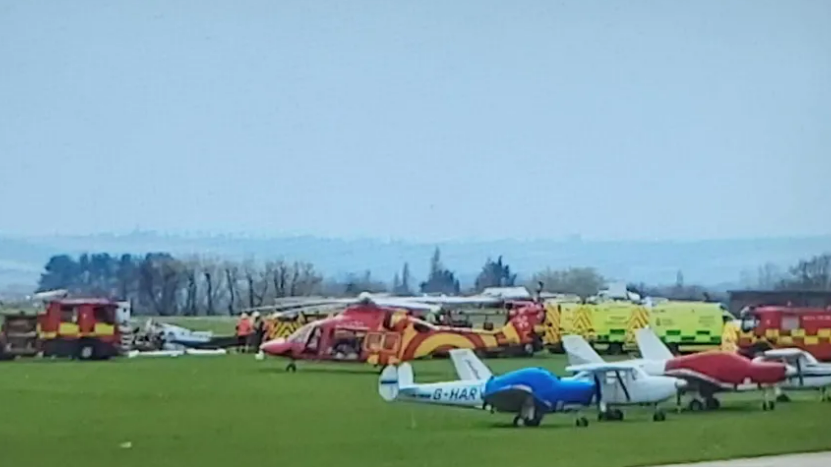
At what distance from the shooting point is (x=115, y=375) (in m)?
5.85

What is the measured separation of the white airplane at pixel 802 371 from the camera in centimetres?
696

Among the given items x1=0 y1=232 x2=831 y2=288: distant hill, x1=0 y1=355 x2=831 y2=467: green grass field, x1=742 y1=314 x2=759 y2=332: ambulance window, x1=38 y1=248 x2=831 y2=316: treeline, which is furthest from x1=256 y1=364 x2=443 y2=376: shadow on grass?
x1=742 y1=314 x2=759 y2=332: ambulance window

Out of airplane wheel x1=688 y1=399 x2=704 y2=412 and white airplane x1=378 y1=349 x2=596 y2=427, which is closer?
white airplane x1=378 y1=349 x2=596 y2=427

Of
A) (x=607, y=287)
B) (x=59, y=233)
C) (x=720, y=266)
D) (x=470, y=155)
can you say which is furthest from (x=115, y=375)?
(x=720, y=266)

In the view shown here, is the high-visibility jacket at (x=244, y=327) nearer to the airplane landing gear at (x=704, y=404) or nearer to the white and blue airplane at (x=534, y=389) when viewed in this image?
the white and blue airplane at (x=534, y=389)

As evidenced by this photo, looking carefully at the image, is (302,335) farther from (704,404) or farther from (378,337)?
(704,404)

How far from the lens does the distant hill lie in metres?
5.75

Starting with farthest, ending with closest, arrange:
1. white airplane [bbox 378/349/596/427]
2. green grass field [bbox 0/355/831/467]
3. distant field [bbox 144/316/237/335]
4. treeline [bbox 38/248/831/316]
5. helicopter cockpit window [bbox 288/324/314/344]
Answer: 1. white airplane [bbox 378/349/596/427]
2. helicopter cockpit window [bbox 288/324/314/344]
3. distant field [bbox 144/316/237/335]
4. treeline [bbox 38/248/831/316]
5. green grass field [bbox 0/355/831/467]

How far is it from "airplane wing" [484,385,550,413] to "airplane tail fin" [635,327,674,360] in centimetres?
55

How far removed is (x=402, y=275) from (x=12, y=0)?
5.57 ft

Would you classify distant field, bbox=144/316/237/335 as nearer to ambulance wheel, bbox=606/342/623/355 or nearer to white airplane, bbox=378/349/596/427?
white airplane, bbox=378/349/596/427

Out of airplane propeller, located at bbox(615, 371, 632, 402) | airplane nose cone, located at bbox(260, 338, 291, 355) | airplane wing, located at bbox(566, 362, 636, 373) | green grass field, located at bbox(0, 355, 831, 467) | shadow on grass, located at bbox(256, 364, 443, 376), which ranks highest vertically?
airplane nose cone, located at bbox(260, 338, 291, 355)

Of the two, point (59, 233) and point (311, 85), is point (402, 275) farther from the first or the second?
point (59, 233)

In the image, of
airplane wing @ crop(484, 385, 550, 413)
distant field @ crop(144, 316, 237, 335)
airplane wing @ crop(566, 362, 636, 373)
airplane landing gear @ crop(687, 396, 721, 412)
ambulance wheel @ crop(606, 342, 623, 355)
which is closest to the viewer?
distant field @ crop(144, 316, 237, 335)
